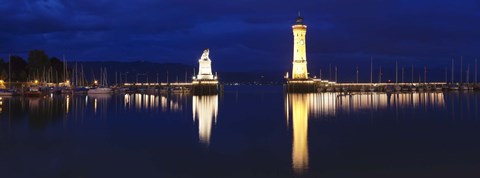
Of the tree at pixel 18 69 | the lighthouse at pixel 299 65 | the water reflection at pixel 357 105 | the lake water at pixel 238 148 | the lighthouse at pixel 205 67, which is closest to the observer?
the lake water at pixel 238 148

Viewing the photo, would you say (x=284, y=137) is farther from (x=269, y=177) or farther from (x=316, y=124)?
(x=269, y=177)

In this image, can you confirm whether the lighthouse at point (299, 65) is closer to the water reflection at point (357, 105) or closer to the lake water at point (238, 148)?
the water reflection at point (357, 105)

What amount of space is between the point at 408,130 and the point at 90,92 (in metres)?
66.3

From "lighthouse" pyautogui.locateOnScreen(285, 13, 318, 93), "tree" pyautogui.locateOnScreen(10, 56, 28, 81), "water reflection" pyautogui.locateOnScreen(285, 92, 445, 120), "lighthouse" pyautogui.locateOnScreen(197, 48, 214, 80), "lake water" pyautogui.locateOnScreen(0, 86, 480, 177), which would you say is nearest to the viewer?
"lake water" pyautogui.locateOnScreen(0, 86, 480, 177)

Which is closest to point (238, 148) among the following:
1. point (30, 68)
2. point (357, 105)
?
point (357, 105)

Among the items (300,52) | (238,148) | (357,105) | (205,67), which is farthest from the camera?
(300,52)

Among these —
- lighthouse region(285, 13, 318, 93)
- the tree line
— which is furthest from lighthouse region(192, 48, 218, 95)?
the tree line

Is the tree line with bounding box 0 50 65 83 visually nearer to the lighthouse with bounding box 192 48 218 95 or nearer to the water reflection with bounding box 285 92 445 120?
the lighthouse with bounding box 192 48 218 95

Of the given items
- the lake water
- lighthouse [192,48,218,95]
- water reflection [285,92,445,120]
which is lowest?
the lake water

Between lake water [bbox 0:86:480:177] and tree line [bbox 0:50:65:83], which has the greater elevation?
tree line [bbox 0:50:65:83]

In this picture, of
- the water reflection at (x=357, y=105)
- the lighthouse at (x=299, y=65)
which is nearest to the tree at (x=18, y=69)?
the lighthouse at (x=299, y=65)

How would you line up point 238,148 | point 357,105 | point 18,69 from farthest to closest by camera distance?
point 18,69, point 357,105, point 238,148

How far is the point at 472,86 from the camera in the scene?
112 meters

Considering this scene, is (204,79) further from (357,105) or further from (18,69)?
(357,105)
